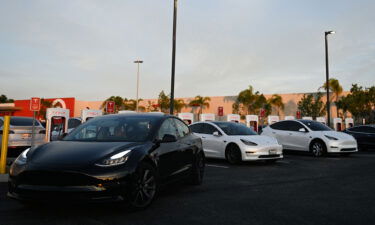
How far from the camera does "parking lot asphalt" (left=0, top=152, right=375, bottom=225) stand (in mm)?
4250

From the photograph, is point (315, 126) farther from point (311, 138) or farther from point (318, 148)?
point (318, 148)

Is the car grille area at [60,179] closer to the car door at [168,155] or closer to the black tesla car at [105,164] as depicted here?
the black tesla car at [105,164]

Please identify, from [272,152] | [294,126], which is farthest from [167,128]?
[294,126]

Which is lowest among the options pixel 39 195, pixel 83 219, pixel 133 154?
pixel 83 219

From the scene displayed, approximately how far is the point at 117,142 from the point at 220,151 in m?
6.54

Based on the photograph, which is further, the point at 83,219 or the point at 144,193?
the point at 144,193

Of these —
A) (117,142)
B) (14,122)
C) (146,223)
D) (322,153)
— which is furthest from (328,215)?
(14,122)

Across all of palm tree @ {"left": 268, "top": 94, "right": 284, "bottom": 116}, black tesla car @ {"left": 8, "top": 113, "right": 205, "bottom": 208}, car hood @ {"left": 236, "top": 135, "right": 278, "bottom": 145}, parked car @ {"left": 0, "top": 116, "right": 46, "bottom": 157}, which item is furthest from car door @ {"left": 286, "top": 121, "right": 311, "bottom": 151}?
palm tree @ {"left": 268, "top": 94, "right": 284, "bottom": 116}

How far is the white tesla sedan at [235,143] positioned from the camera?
10.2 meters

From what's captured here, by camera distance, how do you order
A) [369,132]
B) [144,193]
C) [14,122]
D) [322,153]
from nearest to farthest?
[144,193] < [14,122] < [322,153] < [369,132]

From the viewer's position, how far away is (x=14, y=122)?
39.2 feet

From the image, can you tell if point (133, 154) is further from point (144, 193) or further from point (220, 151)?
point (220, 151)

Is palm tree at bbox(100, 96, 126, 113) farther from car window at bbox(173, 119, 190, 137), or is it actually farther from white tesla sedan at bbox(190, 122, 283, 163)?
car window at bbox(173, 119, 190, 137)

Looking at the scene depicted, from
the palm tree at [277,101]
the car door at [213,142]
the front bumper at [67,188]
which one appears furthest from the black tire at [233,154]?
the palm tree at [277,101]
